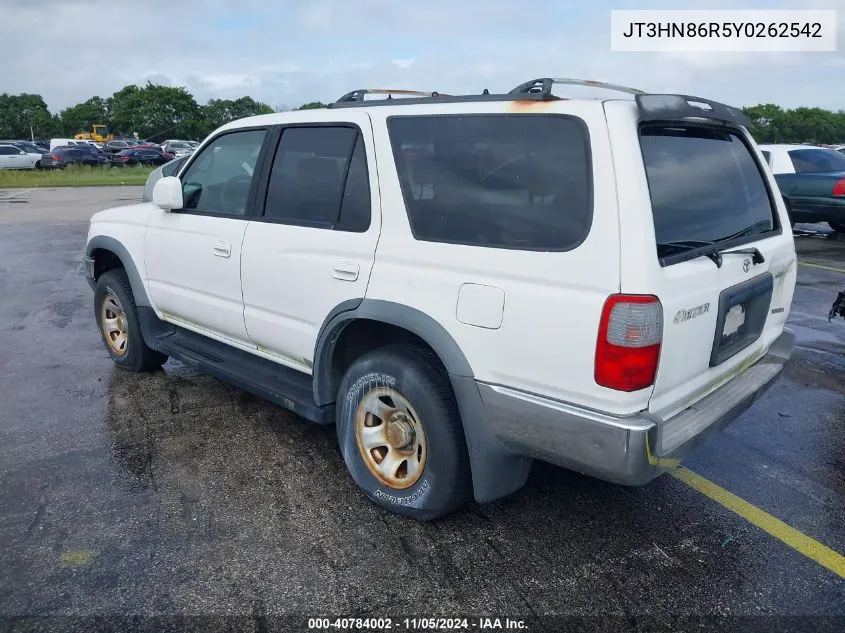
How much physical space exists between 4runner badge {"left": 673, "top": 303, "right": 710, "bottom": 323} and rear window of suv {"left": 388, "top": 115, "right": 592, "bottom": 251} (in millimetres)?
459

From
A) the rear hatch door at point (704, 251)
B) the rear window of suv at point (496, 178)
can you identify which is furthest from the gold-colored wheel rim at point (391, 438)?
the rear hatch door at point (704, 251)

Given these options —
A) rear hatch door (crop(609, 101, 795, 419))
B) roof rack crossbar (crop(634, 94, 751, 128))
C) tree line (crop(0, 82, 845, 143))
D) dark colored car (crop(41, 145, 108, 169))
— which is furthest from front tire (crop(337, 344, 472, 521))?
tree line (crop(0, 82, 845, 143))

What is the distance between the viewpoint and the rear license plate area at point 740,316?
111 inches

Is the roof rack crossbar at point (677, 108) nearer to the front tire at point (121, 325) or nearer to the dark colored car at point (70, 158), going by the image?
the front tire at point (121, 325)

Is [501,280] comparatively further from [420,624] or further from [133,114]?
[133,114]

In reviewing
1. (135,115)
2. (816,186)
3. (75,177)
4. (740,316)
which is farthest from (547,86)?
(135,115)

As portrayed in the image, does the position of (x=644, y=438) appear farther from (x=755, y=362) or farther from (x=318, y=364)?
(x=318, y=364)

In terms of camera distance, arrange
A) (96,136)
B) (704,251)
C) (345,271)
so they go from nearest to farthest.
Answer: (704,251), (345,271), (96,136)

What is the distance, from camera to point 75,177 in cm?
3094

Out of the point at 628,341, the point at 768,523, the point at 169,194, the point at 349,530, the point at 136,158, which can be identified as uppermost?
the point at 169,194

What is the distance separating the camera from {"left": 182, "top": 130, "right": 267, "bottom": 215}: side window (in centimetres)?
396

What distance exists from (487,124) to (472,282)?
0.67m

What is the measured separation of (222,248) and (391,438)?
1563 mm

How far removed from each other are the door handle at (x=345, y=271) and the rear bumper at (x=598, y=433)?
83 cm
